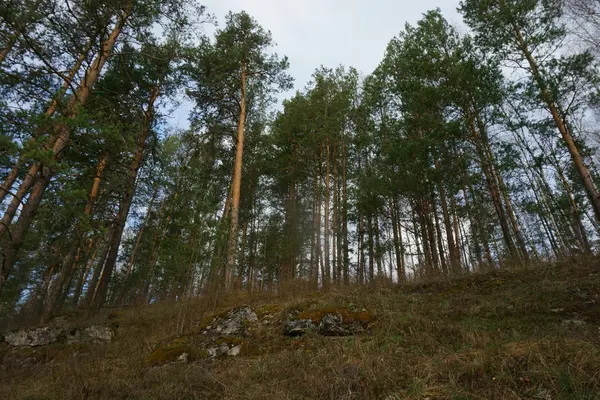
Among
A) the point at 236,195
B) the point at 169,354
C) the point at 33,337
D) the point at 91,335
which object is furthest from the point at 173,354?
the point at 236,195

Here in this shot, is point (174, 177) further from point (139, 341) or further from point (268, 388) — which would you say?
point (268, 388)

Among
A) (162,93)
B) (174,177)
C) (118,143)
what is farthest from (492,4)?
(174,177)

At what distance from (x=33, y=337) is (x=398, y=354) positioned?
371 inches

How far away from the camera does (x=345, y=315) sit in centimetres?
611

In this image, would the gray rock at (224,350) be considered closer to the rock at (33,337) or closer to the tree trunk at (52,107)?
the tree trunk at (52,107)

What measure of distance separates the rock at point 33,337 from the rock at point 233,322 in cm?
458

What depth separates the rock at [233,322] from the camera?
6.64 m

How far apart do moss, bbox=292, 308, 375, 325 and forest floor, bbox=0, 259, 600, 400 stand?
194 mm

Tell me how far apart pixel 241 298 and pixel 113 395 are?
5.48 meters

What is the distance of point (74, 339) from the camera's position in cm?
786

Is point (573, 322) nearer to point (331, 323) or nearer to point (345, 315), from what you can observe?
point (345, 315)

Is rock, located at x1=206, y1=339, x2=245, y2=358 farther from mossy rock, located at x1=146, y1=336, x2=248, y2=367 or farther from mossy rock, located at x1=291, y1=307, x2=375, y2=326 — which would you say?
mossy rock, located at x1=291, y1=307, x2=375, y2=326

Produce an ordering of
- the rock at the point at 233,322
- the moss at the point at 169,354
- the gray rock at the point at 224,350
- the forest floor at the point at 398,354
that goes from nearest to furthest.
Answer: the forest floor at the point at 398,354 → the moss at the point at 169,354 → the gray rock at the point at 224,350 → the rock at the point at 233,322

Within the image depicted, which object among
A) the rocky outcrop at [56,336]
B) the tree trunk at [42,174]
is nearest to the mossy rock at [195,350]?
the tree trunk at [42,174]
